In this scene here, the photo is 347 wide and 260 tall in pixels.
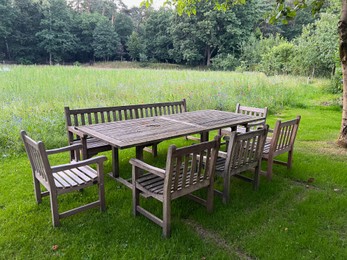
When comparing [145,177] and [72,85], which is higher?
[72,85]

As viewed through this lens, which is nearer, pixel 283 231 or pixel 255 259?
pixel 255 259

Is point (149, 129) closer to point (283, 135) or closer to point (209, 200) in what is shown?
point (209, 200)

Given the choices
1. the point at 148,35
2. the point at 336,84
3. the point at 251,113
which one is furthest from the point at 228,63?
the point at 251,113

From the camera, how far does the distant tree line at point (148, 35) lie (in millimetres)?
35562

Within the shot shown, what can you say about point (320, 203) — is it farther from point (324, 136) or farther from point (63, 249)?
point (324, 136)

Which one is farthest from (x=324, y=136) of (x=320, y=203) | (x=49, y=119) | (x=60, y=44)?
(x=60, y=44)

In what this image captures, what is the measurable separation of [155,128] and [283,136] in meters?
1.97

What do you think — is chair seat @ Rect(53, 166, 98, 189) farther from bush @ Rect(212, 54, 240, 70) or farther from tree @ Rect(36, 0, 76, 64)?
tree @ Rect(36, 0, 76, 64)

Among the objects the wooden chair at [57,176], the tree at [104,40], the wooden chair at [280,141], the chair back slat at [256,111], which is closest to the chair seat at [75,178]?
the wooden chair at [57,176]

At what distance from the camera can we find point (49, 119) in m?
5.62

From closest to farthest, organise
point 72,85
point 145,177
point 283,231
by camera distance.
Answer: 1. point 283,231
2. point 145,177
3. point 72,85

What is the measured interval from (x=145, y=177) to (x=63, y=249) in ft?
3.36

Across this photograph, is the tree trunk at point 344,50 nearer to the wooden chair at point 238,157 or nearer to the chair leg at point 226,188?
the wooden chair at point 238,157

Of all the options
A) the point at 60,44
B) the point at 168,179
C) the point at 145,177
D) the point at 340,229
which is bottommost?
the point at 340,229
